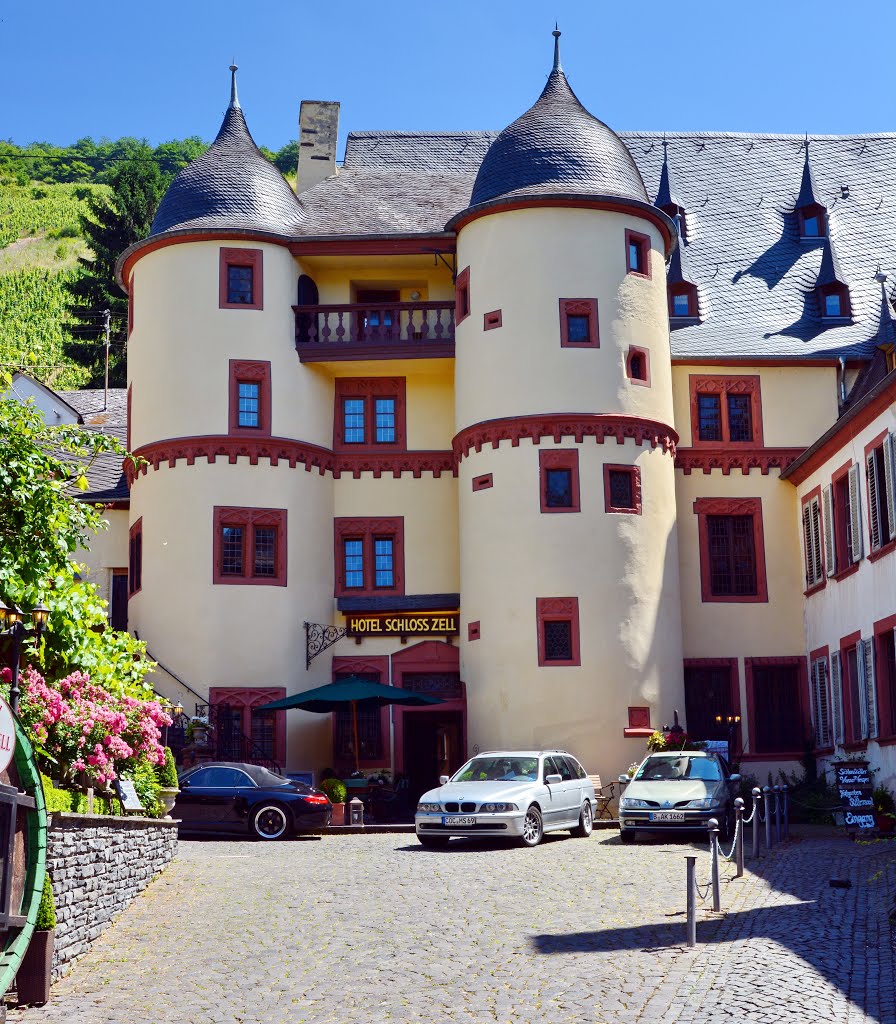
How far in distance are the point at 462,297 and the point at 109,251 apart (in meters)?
38.5

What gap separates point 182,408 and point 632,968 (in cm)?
2548

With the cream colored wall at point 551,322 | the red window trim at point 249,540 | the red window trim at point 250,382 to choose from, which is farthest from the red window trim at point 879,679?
the red window trim at point 250,382

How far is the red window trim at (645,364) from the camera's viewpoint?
3619 centimetres

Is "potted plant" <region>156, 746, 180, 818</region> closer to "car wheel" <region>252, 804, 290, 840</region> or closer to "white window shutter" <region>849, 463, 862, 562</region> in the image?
"car wheel" <region>252, 804, 290, 840</region>

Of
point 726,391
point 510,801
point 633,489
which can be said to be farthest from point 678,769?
point 726,391

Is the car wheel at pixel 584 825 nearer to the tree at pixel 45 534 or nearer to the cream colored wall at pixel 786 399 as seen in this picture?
the tree at pixel 45 534

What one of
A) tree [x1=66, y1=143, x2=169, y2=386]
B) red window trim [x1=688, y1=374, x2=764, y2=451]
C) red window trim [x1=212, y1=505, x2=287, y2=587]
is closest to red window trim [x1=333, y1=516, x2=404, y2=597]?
red window trim [x1=212, y1=505, x2=287, y2=587]

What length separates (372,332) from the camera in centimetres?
3806

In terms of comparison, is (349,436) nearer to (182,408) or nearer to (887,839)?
(182,408)

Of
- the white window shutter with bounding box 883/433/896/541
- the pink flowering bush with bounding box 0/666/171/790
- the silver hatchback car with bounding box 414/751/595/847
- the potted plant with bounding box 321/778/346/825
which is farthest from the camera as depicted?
the potted plant with bounding box 321/778/346/825

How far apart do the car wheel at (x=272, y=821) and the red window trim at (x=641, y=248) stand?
1640 cm

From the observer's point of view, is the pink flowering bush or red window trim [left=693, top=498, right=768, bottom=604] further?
red window trim [left=693, top=498, right=768, bottom=604]

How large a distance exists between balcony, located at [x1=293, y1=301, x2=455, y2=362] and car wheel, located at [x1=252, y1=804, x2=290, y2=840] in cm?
1392

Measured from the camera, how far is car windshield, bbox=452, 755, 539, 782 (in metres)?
26.1
